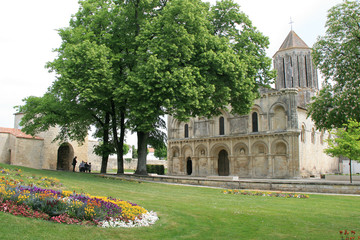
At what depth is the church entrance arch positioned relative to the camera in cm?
4075

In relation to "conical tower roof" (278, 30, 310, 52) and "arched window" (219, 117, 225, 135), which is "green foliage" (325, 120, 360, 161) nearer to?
"arched window" (219, 117, 225, 135)

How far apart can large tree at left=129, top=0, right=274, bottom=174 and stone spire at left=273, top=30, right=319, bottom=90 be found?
34.0m

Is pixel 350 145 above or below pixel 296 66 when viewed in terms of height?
below

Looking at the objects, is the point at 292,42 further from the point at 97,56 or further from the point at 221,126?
the point at 97,56

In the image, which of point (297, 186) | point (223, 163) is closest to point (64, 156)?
point (223, 163)

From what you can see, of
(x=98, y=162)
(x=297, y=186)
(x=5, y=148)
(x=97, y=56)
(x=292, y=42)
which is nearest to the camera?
(x=297, y=186)

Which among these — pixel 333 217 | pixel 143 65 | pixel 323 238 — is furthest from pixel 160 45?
pixel 323 238

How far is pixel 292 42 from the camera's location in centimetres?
5728

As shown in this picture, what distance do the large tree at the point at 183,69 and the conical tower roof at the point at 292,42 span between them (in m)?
36.0

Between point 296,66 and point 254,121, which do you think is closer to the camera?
point 254,121

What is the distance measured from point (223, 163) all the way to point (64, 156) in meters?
20.2

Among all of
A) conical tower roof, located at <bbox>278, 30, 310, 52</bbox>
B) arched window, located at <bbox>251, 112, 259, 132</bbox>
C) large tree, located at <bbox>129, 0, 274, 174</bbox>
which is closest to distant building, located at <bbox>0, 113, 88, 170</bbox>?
large tree, located at <bbox>129, 0, 274, 174</bbox>

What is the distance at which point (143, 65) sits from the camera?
68.7 feet

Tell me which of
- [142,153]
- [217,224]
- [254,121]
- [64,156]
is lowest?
[217,224]
